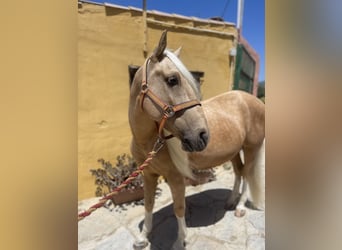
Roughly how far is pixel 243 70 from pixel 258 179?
2.47 metres

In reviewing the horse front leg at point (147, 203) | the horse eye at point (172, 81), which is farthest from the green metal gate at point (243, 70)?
the horse eye at point (172, 81)

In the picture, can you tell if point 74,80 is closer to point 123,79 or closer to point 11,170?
point 11,170

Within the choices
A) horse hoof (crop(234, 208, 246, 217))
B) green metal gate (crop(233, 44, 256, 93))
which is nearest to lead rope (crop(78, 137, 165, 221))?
horse hoof (crop(234, 208, 246, 217))

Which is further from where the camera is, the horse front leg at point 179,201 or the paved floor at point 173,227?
the paved floor at point 173,227

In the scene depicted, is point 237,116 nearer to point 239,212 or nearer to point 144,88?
point 239,212

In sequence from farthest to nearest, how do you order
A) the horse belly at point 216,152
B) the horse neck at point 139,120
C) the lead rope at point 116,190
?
the horse belly at point 216,152, the horse neck at point 139,120, the lead rope at point 116,190

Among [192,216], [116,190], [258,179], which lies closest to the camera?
[116,190]

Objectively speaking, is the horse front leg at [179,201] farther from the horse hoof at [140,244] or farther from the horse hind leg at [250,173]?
the horse hind leg at [250,173]

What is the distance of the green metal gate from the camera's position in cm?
396

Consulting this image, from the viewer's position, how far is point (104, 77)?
2.79 m

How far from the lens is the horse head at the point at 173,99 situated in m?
1.35

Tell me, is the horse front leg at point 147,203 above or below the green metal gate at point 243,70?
below

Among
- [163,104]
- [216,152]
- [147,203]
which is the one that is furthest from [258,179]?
[163,104]

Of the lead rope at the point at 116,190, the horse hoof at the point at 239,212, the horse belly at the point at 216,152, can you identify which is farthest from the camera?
the horse hoof at the point at 239,212
